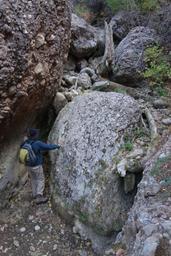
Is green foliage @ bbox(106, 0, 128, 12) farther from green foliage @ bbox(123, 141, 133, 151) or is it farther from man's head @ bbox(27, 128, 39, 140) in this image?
green foliage @ bbox(123, 141, 133, 151)

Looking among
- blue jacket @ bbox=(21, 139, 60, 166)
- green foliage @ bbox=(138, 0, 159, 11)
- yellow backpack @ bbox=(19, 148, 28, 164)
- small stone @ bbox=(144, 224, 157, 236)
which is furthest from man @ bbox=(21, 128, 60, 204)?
green foliage @ bbox=(138, 0, 159, 11)

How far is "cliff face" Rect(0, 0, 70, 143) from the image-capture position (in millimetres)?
7340

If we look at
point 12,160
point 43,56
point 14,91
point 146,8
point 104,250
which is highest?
point 146,8

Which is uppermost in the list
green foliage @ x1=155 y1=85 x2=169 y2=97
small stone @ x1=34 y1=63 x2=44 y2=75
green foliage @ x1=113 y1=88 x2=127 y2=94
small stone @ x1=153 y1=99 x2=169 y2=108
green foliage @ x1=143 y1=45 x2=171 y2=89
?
small stone @ x1=34 y1=63 x2=44 y2=75

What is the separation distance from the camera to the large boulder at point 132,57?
10.4 m

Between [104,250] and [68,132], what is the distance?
2.54 metres

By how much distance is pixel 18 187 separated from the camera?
28.0 ft

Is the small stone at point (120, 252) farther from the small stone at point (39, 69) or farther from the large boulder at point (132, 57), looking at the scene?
the large boulder at point (132, 57)

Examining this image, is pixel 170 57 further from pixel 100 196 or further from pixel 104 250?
pixel 104 250

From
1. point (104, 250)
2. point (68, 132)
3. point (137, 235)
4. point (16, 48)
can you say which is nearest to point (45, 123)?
point (68, 132)

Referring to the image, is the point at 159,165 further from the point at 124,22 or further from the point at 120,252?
the point at 124,22

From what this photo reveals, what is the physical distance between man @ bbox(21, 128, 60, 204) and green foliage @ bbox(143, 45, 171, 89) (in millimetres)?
3233

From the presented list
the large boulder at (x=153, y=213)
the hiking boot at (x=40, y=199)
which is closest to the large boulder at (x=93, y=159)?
the hiking boot at (x=40, y=199)

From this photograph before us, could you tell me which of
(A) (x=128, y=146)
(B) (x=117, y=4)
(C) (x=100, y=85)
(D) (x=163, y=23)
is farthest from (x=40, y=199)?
(B) (x=117, y=4)
